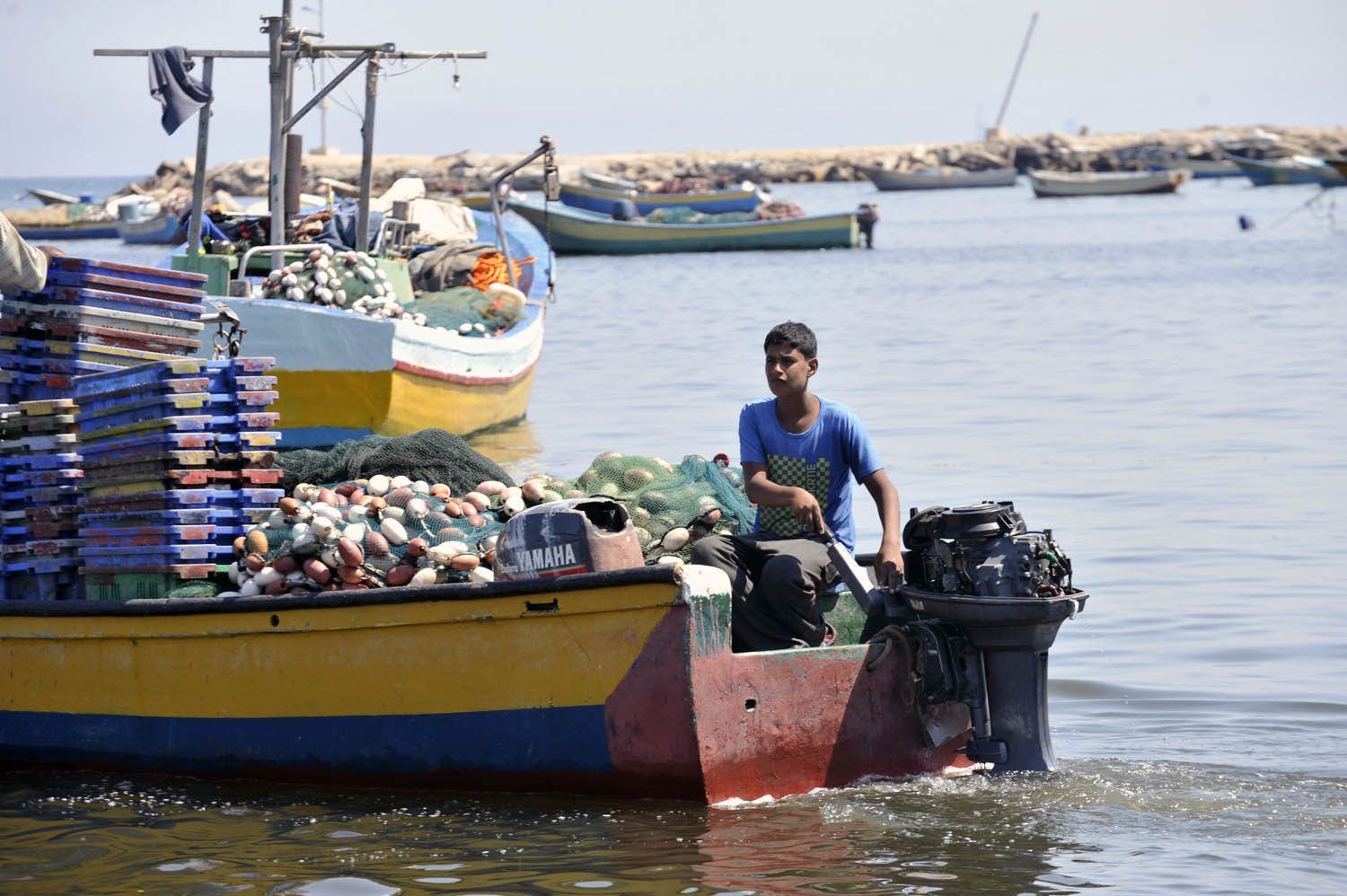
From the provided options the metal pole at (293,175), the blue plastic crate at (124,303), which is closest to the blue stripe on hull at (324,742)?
the blue plastic crate at (124,303)

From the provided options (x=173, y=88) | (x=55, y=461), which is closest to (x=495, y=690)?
(x=55, y=461)

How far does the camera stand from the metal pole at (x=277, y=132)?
15672 millimetres

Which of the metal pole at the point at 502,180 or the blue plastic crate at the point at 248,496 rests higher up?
the metal pole at the point at 502,180

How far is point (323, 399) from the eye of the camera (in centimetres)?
1520

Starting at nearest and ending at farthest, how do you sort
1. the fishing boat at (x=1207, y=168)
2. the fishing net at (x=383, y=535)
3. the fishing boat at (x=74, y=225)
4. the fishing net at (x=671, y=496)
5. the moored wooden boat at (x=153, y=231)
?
the fishing net at (x=383, y=535)
the fishing net at (x=671, y=496)
the moored wooden boat at (x=153, y=231)
the fishing boat at (x=74, y=225)
the fishing boat at (x=1207, y=168)

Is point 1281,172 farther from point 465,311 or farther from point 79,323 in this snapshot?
point 79,323

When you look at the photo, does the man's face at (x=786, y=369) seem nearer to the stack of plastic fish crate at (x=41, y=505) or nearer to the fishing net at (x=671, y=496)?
the fishing net at (x=671, y=496)

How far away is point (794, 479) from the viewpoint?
6969 mm

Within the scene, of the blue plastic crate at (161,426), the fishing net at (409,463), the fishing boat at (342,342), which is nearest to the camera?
the blue plastic crate at (161,426)

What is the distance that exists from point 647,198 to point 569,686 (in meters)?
→ 52.4

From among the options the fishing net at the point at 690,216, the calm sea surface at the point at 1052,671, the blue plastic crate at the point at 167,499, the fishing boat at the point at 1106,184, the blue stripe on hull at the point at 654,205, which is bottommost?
the calm sea surface at the point at 1052,671

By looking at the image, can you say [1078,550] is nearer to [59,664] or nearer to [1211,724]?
[1211,724]

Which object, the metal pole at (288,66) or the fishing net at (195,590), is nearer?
the fishing net at (195,590)

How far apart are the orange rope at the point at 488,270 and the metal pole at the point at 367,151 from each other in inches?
71.2
